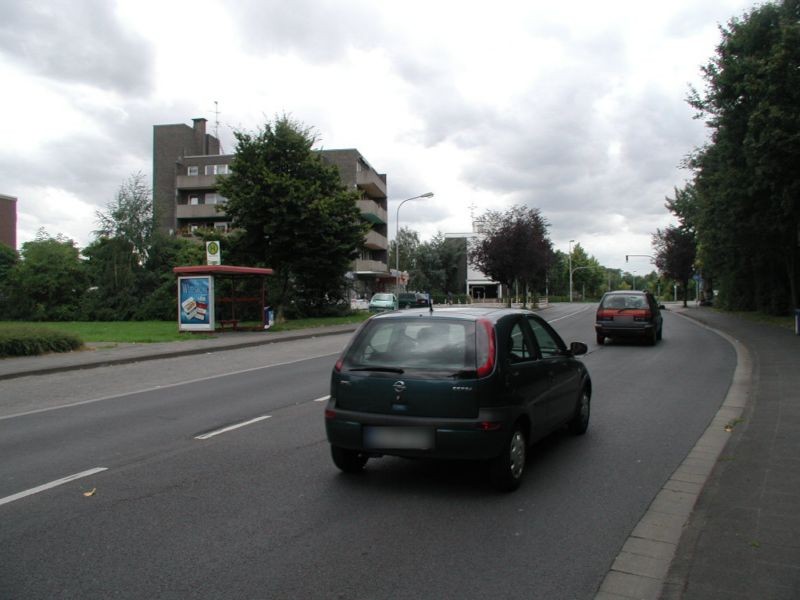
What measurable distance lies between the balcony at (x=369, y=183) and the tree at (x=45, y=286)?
27.0 meters

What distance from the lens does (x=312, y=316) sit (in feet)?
123

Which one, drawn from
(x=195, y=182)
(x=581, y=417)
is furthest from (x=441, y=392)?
(x=195, y=182)

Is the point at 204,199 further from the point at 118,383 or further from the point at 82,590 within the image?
the point at 82,590

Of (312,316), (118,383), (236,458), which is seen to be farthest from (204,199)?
(236,458)

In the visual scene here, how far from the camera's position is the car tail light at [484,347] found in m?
5.06

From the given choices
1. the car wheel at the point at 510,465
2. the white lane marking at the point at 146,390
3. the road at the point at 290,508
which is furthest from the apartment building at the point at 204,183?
the car wheel at the point at 510,465

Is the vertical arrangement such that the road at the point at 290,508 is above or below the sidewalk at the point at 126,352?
above

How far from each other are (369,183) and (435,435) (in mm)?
56491

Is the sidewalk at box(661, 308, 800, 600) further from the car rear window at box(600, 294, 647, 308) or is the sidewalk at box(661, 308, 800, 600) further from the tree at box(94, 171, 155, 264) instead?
the tree at box(94, 171, 155, 264)

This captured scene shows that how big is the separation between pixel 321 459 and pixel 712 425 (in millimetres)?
4824

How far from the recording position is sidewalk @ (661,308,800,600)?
11.2ft

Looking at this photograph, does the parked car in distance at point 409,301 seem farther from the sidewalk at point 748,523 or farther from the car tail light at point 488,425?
the car tail light at point 488,425

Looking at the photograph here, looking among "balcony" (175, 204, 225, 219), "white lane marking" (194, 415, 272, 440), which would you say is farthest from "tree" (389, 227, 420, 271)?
"white lane marking" (194, 415, 272, 440)

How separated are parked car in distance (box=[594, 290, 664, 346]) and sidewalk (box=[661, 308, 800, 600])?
35.0 ft
